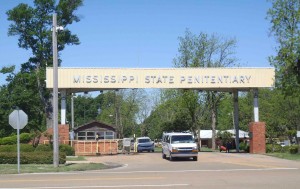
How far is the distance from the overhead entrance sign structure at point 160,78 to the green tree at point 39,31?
13636 mm

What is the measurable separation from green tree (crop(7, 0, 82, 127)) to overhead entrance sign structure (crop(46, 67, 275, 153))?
13636 mm

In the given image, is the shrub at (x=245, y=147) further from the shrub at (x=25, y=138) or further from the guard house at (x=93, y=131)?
the guard house at (x=93, y=131)

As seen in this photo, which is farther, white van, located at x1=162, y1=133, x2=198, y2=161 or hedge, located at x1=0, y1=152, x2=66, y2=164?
white van, located at x1=162, y1=133, x2=198, y2=161

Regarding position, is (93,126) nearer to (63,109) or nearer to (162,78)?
(63,109)

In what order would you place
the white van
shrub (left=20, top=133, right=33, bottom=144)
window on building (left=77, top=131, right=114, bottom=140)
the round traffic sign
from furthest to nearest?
window on building (left=77, top=131, right=114, bottom=140) < shrub (left=20, top=133, right=33, bottom=144) < the white van < the round traffic sign

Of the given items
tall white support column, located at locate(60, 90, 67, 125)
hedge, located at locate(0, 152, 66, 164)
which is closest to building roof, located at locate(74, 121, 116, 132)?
tall white support column, located at locate(60, 90, 67, 125)

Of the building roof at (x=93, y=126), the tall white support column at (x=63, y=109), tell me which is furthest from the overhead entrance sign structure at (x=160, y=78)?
the building roof at (x=93, y=126)

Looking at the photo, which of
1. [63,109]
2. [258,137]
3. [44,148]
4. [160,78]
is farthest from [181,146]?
[63,109]

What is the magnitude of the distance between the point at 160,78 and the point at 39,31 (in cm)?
1996

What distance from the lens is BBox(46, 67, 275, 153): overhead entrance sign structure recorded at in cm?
4003

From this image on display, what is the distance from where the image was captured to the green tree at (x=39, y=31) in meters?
53.7

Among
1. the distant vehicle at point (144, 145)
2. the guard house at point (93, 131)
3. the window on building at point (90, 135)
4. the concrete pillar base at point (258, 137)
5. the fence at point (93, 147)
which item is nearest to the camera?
the concrete pillar base at point (258, 137)

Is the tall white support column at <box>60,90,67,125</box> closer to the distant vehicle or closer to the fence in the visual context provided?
the fence

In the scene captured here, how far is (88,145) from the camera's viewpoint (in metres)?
42.8
